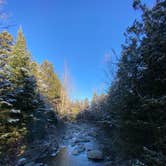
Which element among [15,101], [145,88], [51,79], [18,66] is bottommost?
[145,88]

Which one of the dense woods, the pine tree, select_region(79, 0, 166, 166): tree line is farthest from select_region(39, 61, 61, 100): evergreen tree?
select_region(79, 0, 166, 166): tree line

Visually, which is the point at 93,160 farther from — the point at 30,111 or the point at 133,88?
the point at 133,88

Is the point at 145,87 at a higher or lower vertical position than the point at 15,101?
lower

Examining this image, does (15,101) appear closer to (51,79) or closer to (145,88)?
(145,88)

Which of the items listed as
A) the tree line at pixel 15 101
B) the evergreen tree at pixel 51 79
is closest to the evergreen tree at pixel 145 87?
the tree line at pixel 15 101

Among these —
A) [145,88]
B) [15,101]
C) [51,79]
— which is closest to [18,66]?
[15,101]

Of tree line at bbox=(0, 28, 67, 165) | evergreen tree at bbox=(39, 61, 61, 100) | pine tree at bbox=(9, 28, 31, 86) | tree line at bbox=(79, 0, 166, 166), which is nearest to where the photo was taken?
tree line at bbox=(79, 0, 166, 166)

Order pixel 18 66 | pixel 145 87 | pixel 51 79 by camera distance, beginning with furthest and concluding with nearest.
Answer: pixel 51 79 < pixel 18 66 < pixel 145 87

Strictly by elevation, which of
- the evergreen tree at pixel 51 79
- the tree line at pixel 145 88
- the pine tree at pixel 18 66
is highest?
the evergreen tree at pixel 51 79

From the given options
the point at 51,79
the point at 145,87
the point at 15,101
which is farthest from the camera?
the point at 51,79

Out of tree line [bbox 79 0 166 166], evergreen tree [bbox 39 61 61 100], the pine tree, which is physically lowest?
tree line [bbox 79 0 166 166]

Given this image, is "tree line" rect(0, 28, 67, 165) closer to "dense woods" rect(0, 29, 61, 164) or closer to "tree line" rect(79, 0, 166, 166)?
"dense woods" rect(0, 29, 61, 164)

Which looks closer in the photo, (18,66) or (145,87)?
(145,87)

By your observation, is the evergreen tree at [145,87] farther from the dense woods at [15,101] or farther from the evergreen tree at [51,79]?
the evergreen tree at [51,79]
